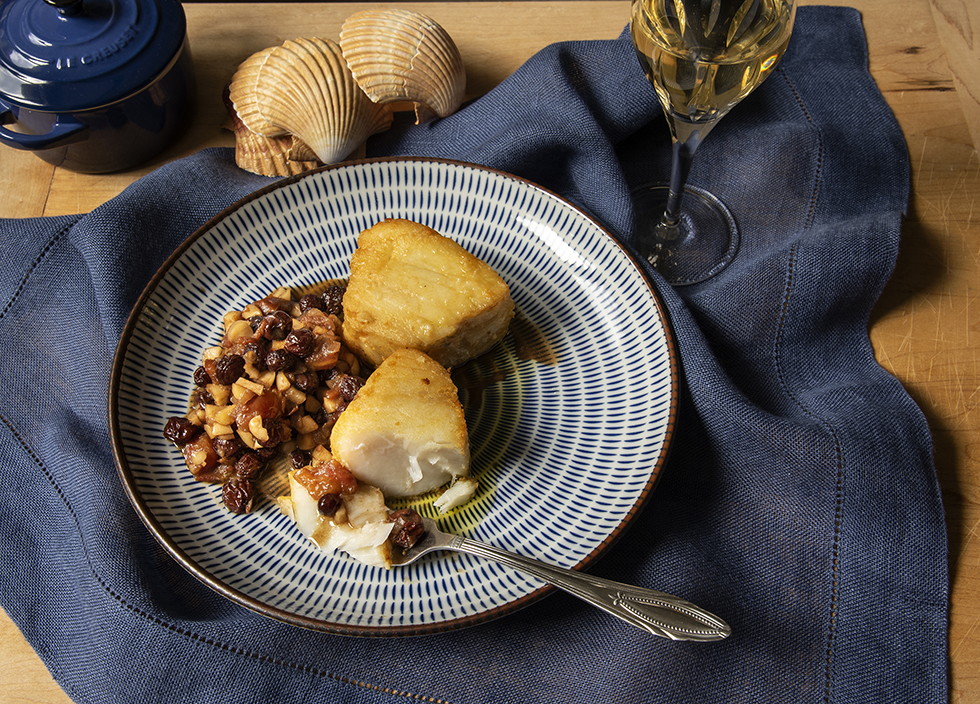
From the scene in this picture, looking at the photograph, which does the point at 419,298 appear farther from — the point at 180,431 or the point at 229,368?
the point at 180,431

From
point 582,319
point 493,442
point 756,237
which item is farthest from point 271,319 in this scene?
point 756,237

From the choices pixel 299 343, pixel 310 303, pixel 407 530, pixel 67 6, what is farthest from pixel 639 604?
pixel 67 6

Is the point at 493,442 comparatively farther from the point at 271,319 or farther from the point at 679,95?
the point at 679,95

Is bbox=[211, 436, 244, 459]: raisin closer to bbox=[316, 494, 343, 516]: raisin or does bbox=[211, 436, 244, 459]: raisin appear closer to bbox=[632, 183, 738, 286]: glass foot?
bbox=[316, 494, 343, 516]: raisin

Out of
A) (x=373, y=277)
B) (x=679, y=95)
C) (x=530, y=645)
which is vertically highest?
(x=679, y=95)

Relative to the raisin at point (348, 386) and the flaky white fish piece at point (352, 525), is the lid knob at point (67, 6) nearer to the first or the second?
the raisin at point (348, 386)

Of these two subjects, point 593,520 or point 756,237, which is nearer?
point 593,520

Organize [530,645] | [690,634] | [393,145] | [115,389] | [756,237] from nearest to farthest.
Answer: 1. [690,634]
2. [530,645]
3. [115,389]
4. [756,237]
5. [393,145]

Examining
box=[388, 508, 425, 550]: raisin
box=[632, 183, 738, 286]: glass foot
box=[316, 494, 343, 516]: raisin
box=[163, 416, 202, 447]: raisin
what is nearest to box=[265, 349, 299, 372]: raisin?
box=[163, 416, 202, 447]: raisin
